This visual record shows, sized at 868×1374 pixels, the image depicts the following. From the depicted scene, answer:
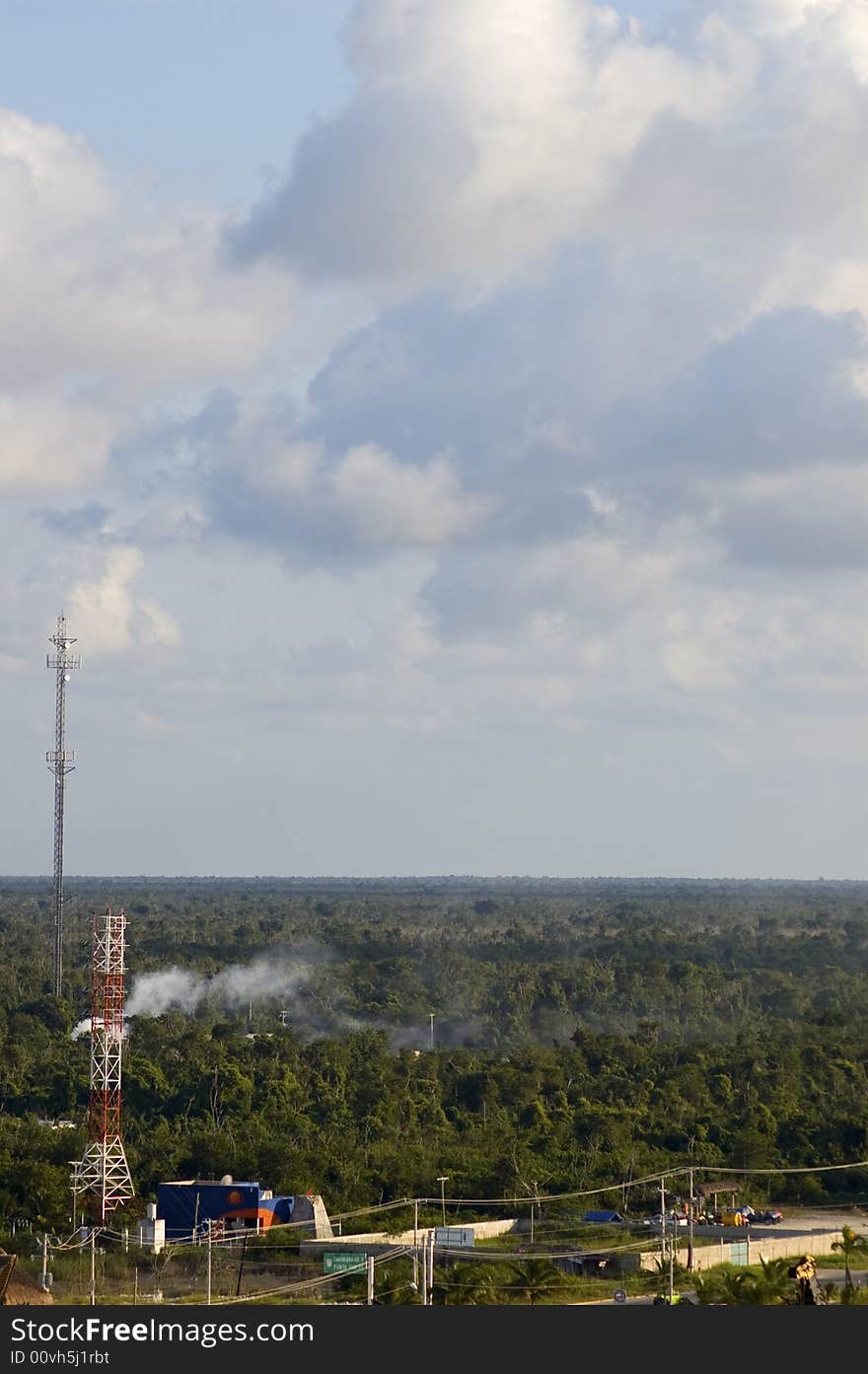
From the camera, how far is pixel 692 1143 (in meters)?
84.8

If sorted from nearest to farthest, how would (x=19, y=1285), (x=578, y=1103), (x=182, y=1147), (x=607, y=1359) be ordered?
(x=607, y=1359)
(x=19, y=1285)
(x=182, y=1147)
(x=578, y=1103)

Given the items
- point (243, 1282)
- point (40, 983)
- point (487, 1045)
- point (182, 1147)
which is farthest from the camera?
point (40, 983)

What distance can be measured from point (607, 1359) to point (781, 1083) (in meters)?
64.4

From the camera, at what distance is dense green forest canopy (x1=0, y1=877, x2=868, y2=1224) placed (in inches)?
3012

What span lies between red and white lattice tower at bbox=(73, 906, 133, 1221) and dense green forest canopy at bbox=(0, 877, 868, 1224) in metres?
1.48

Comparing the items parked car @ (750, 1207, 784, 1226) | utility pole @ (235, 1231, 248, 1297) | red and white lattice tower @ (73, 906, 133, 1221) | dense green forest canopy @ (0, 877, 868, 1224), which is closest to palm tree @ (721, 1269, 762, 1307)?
utility pole @ (235, 1231, 248, 1297)

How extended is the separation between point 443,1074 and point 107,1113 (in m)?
38.2

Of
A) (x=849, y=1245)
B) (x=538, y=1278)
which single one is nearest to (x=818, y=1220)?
(x=849, y=1245)

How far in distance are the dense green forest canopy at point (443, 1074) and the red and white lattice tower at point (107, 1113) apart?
1476mm

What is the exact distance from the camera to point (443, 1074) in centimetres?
10394

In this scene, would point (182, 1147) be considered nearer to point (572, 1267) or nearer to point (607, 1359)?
point (572, 1267)

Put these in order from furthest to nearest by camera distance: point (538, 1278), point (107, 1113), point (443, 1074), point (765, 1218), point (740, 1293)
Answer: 1. point (443, 1074)
2. point (765, 1218)
3. point (107, 1113)
4. point (538, 1278)
5. point (740, 1293)

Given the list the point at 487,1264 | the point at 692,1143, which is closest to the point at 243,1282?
the point at 487,1264

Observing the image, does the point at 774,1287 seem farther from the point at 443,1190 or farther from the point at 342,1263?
the point at 443,1190
